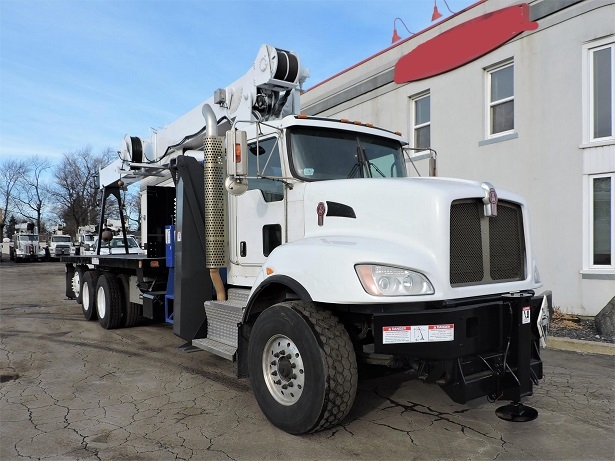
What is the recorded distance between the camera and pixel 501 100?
995 cm

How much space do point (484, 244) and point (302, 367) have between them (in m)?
1.68

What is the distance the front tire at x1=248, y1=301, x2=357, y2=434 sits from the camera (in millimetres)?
3486

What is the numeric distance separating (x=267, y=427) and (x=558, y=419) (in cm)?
244

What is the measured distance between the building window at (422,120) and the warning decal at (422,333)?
8.94 metres

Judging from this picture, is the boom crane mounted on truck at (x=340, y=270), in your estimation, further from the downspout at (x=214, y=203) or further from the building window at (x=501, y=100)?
the building window at (x=501, y=100)

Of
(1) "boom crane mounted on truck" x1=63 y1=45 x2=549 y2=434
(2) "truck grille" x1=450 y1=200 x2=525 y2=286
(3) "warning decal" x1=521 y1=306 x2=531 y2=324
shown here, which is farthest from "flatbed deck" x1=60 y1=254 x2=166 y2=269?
(3) "warning decal" x1=521 y1=306 x2=531 y2=324

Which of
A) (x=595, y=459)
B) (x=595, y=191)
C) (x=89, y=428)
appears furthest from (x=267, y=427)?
(x=595, y=191)

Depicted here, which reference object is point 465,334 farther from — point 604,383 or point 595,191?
point 595,191

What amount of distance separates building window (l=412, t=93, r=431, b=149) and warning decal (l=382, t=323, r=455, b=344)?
894 cm

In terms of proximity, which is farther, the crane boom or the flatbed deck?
the flatbed deck

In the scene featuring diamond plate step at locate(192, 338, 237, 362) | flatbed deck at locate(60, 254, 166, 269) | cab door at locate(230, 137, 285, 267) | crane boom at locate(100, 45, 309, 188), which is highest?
crane boom at locate(100, 45, 309, 188)

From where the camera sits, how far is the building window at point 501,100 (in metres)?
9.86

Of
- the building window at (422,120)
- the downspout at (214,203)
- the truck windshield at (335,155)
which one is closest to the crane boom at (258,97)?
the downspout at (214,203)

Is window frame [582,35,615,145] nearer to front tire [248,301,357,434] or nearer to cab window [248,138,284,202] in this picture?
cab window [248,138,284,202]
